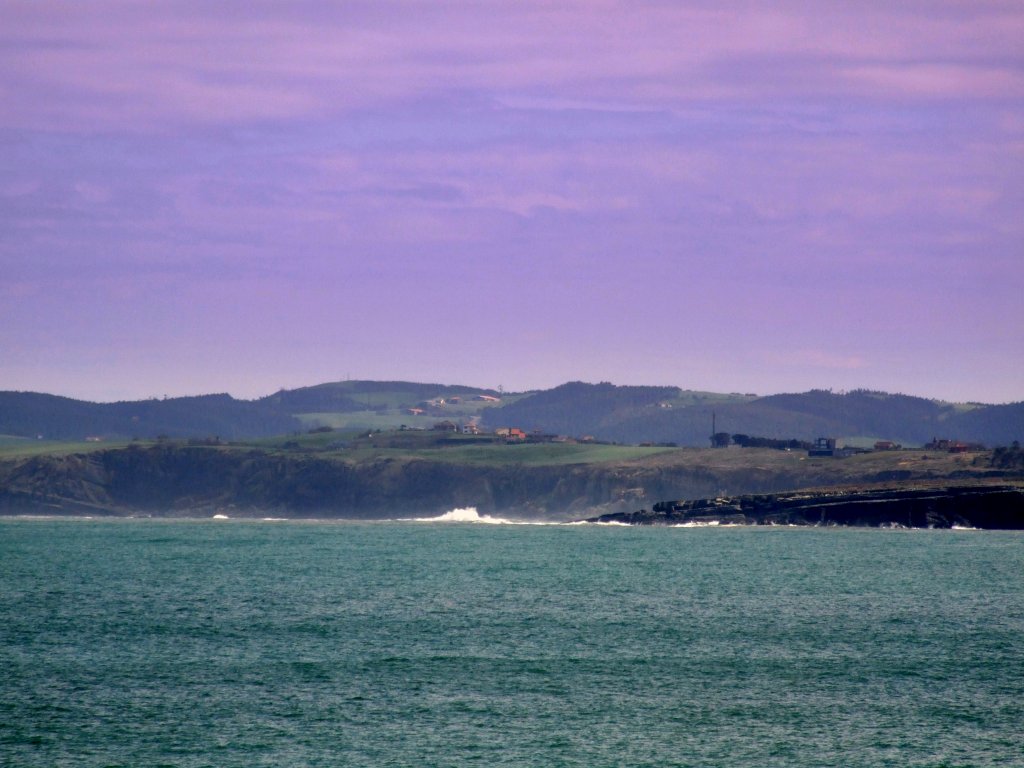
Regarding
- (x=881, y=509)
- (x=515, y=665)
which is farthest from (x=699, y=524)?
(x=515, y=665)

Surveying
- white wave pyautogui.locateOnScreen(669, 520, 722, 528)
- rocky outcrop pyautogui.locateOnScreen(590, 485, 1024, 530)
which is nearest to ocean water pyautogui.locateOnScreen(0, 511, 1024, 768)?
rocky outcrop pyautogui.locateOnScreen(590, 485, 1024, 530)

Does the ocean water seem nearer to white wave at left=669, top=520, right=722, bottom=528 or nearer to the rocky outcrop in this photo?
the rocky outcrop

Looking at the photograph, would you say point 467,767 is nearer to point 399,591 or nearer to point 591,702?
point 591,702

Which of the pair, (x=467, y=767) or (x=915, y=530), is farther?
(x=915, y=530)

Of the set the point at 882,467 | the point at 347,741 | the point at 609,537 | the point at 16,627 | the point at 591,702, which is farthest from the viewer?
the point at 882,467

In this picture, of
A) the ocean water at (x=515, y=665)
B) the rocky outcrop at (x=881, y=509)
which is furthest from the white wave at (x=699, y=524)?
the ocean water at (x=515, y=665)

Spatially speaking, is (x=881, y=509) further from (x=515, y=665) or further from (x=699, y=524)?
(x=515, y=665)

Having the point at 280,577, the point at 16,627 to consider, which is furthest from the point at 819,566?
the point at 16,627
